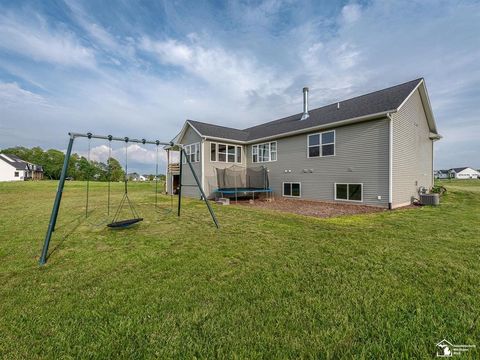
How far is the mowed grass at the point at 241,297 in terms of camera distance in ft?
6.22

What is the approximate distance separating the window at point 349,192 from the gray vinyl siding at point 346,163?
0.70ft

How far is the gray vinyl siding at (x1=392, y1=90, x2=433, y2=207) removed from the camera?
10.2 m

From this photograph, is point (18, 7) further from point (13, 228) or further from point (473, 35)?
point (473, 35)

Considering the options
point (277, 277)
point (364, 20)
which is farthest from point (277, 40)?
point (277, 277)

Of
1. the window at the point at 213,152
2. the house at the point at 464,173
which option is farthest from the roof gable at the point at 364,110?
the house at the point at 464,173

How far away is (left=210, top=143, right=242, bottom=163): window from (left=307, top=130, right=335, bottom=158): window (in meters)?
5.97

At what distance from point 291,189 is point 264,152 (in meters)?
3.69

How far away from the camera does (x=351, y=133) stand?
36.3 feet

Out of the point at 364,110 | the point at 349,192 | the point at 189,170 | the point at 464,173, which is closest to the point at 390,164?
the point at 349,192

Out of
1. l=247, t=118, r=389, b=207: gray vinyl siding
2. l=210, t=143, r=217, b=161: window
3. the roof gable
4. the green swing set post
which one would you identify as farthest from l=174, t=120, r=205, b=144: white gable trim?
the green swing set post

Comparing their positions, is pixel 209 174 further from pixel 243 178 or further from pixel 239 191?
pixel 239 191

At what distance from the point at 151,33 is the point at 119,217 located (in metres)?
9.86

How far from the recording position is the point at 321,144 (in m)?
12.4

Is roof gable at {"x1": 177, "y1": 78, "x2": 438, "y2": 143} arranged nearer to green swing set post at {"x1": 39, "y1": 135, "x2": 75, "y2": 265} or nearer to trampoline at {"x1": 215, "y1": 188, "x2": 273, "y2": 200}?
trampoline at {"x1": 215, "y1": 188, "x2": 273, "y2": 200}
